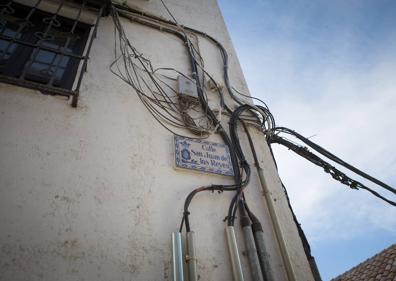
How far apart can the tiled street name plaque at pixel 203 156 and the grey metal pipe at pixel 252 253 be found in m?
0.55

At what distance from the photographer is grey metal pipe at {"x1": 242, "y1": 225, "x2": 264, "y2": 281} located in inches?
65.5

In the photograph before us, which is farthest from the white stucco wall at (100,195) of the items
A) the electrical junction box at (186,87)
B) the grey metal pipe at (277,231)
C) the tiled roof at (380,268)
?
the tiled roof at (380,268)

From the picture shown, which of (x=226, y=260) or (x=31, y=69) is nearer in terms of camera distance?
(x=226, y=260)

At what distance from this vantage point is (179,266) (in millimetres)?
1514

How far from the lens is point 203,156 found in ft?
7.41

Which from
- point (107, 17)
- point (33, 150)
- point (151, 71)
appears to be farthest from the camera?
point (107, 17)

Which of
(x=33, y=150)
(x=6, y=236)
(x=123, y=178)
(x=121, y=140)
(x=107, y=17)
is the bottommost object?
(x=6, y=236)

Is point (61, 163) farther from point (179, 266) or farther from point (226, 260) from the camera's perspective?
point (226, 260)

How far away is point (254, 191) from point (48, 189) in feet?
5.49

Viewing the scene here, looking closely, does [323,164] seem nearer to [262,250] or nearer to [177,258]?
[262,250]

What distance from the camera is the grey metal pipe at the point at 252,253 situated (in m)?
1.66

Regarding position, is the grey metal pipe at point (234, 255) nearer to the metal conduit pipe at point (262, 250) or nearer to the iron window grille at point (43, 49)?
the metal conduit pipe at point (262, 250)

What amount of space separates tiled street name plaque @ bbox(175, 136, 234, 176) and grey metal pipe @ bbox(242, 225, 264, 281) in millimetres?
554

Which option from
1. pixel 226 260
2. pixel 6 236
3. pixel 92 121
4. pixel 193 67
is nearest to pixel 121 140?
pixel 92 121
